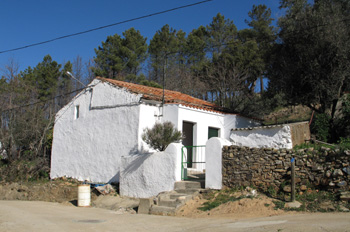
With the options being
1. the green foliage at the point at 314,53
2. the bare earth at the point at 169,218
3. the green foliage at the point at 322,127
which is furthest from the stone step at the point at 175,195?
the green foliage at the point at 314,53

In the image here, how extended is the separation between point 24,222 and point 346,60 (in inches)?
550

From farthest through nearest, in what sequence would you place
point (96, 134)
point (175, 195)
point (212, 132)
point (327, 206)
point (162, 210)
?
point (212, 132) < point (96, 134) < point (175, 195) < point (162, 210) < point (327, 206)

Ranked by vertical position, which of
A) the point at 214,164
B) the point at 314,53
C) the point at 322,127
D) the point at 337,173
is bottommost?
the point at 337,173

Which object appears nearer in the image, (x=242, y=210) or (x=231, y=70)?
(x=242, y=210)

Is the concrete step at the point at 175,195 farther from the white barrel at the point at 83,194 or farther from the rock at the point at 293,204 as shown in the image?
the white barrel at the point at 83,194

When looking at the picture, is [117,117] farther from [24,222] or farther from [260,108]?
[260,108]

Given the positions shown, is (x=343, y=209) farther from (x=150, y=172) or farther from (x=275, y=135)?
(x=150, y=172)

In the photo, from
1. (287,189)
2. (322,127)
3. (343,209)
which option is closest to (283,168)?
(287,189)

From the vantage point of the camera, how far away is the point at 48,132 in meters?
22.7

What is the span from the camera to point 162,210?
34.8ft

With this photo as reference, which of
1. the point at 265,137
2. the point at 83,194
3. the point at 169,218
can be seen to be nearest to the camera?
the point at 169,218

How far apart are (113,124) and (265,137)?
729cm

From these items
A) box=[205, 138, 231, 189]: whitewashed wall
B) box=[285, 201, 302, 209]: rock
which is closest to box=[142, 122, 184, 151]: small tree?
box=[205, 138, 231, 189]: whitewashed wall

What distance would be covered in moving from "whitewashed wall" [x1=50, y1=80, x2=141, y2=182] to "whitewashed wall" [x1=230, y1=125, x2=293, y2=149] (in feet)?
16.4
